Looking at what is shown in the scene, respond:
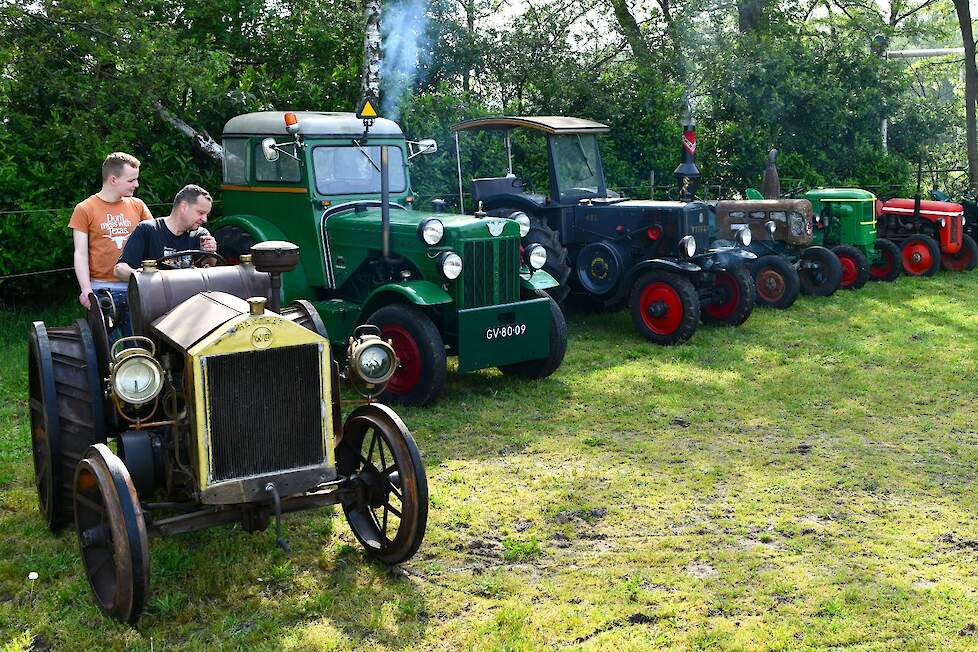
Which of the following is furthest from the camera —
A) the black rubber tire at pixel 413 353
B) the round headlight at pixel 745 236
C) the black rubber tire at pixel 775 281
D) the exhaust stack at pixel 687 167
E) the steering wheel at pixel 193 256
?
the exhaust stack at pixel 687 167

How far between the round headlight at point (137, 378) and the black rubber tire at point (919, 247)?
11.2 metres

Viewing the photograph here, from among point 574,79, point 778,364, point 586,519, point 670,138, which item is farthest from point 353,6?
point 586,519

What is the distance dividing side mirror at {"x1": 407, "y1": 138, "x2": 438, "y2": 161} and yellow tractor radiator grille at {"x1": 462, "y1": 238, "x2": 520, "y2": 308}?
1.06 metres

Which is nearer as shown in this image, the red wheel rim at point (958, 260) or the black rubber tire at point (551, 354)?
the black rubber tire at point (551, 354)

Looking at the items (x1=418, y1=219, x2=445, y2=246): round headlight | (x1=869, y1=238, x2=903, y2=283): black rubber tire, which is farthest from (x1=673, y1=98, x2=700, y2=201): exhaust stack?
(x1=418, y1=219, x2=445, y2=246): round headlight

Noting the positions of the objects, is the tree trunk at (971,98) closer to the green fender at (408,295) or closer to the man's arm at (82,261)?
the green fender at (408,295)

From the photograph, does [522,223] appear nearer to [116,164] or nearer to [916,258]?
[116,164]

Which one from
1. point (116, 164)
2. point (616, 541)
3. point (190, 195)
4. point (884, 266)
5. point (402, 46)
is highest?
point (402, 46)

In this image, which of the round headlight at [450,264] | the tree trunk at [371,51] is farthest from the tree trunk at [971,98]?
the round headlight at [450,264]

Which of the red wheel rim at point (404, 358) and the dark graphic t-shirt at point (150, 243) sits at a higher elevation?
the dark graphic t-shirt at point (150, 243)

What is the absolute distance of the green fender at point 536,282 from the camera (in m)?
7.60

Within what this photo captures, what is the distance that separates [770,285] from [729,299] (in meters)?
1.33

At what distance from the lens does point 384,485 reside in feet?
14.3

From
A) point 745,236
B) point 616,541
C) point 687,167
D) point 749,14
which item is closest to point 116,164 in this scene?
point 616,541
